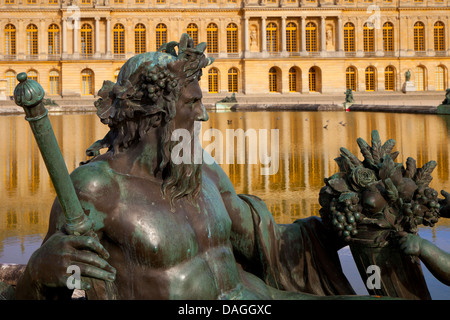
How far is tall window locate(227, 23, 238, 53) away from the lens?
50.0m

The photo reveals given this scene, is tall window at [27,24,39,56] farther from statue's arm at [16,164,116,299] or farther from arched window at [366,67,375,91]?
statue's arm at [16,164,116,299]

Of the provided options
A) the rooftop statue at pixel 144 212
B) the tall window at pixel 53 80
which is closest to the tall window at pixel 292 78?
the tall window at pixel 53 80

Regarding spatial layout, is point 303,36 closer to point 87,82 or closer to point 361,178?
point 87,82

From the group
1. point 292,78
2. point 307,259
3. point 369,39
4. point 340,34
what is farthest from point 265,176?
point 369,39

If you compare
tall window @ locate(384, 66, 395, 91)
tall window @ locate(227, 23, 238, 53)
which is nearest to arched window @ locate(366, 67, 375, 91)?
tall window @ locate(384, 66, 395, 91)

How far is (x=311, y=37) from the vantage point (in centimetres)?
5097

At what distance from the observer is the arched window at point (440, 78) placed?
170ft

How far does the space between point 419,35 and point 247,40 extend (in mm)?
13726

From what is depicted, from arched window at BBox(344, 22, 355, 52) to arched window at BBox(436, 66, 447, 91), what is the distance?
706 centimetres

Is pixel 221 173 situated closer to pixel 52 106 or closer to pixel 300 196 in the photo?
pixel 300 196

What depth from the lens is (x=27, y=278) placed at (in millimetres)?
1770

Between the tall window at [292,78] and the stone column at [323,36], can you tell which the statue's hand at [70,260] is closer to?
the stone column at [323,36]
